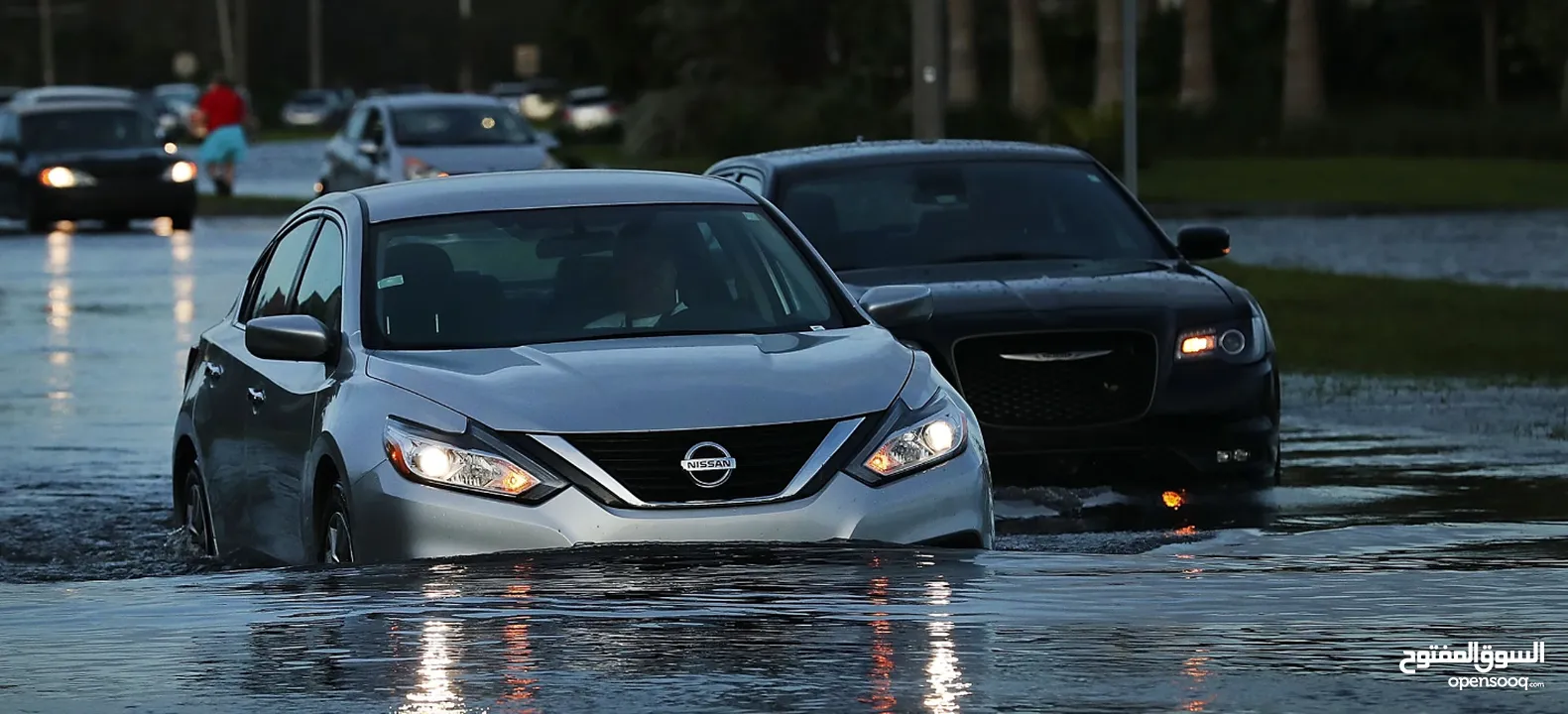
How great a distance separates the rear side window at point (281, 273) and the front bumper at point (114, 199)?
27.9 meters

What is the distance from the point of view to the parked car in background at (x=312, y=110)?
11625 cm

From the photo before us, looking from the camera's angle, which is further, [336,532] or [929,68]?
[929,68]

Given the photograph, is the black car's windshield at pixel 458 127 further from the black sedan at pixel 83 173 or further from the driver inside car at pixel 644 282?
the driver inside car at pixel 644 282

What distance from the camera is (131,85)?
432ft

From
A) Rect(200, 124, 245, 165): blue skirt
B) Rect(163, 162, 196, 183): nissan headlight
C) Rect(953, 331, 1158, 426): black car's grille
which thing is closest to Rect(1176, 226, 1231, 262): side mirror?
Rect(953, 331, 1158, 426): black car's grille

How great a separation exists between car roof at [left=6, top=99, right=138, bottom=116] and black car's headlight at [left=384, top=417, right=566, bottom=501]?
105ft

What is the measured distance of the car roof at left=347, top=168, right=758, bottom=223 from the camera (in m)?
9.84

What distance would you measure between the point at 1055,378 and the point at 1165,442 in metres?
0.48

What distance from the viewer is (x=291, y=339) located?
911 cm

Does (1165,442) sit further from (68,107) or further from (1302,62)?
(1302,62)

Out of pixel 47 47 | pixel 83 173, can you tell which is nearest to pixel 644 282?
pixel 83 173

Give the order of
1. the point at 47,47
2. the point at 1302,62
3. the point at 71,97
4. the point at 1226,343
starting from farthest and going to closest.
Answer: the point at 47,47
the point at 1302,62
the point at 71,97
the point at 1226,343

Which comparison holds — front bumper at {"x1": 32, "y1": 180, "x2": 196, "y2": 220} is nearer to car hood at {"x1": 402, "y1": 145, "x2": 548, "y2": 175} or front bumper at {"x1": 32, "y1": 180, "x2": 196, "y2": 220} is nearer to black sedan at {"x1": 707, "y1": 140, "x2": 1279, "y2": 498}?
car hood at {"x1": 402, "y1": 145, "x2": 548, "y2": 175}

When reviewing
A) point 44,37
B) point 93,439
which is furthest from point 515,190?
point 44,37
